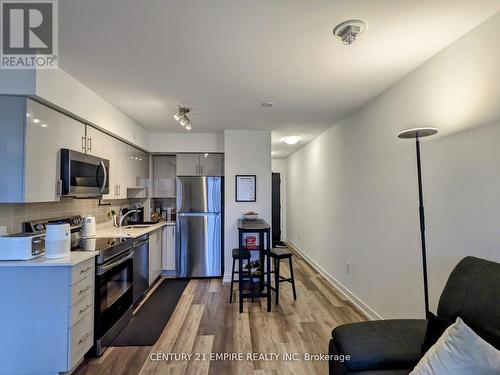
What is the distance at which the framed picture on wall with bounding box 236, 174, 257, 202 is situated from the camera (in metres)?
4.30

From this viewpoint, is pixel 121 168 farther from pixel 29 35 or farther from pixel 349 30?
pixel 349 30

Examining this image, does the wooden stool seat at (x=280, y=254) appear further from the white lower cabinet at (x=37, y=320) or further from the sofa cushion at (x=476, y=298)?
the white lower cabinet at (x=37, y=320)

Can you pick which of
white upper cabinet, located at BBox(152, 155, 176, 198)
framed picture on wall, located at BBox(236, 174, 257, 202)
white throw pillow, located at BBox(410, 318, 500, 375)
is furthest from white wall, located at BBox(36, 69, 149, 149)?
white throw pillow, located at BBox(410, 318, 500, 375)

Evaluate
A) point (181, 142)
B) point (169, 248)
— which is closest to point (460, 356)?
point (169, 248)

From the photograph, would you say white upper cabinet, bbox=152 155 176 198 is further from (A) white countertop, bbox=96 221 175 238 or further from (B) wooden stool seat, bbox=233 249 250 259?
(B) wooden stool seat, bbox=233 249 250 259

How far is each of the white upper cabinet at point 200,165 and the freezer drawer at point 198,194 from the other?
0.24 meters

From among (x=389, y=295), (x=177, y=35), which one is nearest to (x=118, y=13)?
(x=177, y=35)

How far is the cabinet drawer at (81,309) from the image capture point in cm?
198

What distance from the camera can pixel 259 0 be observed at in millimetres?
1438

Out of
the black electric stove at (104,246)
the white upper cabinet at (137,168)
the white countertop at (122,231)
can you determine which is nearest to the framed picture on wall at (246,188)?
the white countertop at (122,231)

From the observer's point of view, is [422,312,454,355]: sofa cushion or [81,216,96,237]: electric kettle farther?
[81,216,96,237]: electric kettle

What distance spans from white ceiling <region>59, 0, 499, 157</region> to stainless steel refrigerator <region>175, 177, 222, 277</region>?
5.28 ft

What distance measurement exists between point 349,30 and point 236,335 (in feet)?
9.01

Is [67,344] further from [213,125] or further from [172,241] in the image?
[213,125]
